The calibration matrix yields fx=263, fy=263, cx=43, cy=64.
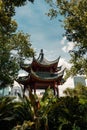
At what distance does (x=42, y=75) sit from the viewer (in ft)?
113

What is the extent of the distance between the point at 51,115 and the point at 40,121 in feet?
2.25

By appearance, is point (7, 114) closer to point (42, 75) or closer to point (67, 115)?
point (67, 115)

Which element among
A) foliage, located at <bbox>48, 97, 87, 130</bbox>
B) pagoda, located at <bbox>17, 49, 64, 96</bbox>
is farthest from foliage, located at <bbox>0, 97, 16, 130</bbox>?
pagoda, located at <bbox>17, 49, 64, 96</bbox>

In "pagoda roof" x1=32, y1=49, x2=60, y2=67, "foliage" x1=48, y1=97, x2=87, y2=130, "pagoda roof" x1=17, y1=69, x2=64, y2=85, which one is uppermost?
"pagoda roof" x1=32, y1=49, x2=60, y2=67

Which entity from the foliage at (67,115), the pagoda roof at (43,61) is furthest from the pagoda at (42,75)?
the foliage at (67,115)

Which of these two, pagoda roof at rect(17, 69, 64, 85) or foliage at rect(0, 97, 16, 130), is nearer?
foliage at rect(0, 97, 16, 130)

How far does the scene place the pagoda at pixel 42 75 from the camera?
3206cm

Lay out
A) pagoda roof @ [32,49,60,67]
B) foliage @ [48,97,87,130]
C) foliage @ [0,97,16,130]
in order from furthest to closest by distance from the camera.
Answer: pagoda roof @ [32,49,60,67] < foliage @ [0,97,16,130] < foliage @ [48,97,87,130]

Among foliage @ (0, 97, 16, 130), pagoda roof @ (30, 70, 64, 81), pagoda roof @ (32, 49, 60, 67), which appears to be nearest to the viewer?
foliage @ (0, 97, 16, 130)

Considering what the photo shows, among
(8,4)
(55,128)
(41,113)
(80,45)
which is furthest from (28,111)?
(80,45)

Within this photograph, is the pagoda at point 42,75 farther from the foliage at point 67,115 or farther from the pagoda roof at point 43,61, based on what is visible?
the foliage at point 67,115

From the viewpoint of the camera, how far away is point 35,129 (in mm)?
13930

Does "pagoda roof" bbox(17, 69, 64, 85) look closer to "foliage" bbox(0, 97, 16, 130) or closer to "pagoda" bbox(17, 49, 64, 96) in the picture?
"pagoda" bbox(17, 49, 64, 96)

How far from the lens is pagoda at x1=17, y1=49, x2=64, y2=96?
1262 inches
